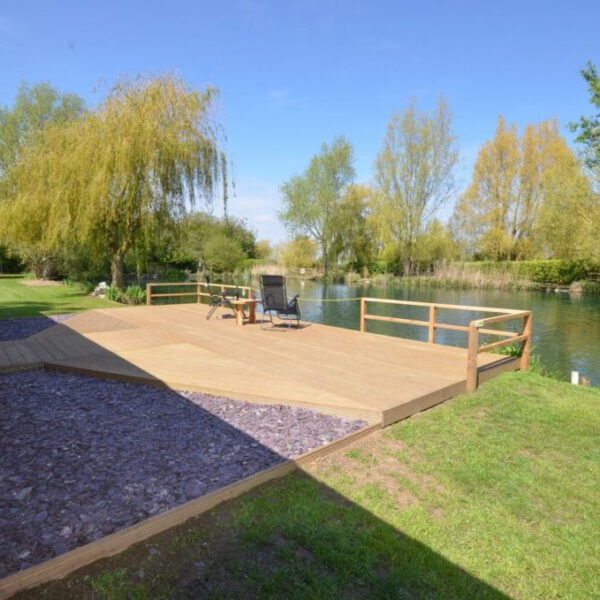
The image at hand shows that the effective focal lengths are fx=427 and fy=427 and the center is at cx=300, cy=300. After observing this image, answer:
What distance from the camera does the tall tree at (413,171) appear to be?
2964 cm

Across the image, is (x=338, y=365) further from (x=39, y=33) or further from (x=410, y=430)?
(x=39, y=33)

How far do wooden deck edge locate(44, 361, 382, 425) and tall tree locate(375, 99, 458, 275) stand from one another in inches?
1121

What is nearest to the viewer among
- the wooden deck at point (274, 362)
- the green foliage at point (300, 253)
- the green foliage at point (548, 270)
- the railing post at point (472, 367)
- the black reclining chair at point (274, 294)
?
the wooden deck at point (274, 362)

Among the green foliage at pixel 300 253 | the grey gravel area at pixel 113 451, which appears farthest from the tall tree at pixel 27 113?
the grey gravel area at pixel 113 451

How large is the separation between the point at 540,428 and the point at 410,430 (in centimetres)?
125

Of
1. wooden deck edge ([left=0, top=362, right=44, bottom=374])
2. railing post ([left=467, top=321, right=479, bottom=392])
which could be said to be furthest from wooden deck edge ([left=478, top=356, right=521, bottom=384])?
wooden deck edge ([left=0, top=362, right=44, bottom=374])

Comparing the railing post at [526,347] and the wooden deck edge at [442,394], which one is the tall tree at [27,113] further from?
the wooden deck edge at [442,394]

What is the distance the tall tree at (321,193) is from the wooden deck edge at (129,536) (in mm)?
32391

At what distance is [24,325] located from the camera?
8.02m

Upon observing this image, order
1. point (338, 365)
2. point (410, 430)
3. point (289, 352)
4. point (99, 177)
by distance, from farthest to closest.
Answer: point (99, 177) → point (289, 352) → point (338, 365) → point (410, 430)

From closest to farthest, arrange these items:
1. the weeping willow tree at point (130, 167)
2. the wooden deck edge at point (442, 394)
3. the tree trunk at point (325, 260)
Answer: the wooden deck edge at point (442, 394) → the weeping willow tree at point (130, 167) → the tree trunk at point (325, 260)

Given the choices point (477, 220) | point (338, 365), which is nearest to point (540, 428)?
point (338, 365)

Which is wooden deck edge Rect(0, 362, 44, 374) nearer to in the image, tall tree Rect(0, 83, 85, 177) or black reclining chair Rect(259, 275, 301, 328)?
black reclining chair Rect(259, 275, 301, 328)

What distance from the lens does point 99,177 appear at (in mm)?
12102
